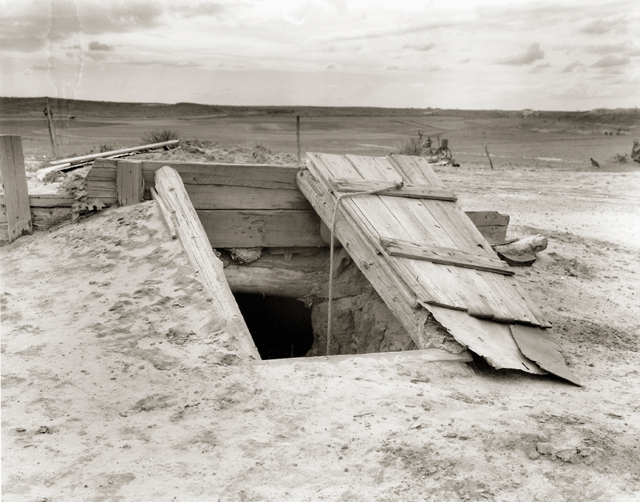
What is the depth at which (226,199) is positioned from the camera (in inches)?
220

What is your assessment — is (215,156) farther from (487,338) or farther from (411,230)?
(487,338)

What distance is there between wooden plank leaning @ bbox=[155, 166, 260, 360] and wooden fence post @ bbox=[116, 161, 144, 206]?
0.58ft

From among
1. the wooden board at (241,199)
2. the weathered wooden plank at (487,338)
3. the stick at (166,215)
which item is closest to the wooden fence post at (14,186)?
the wooden board at (241,199)

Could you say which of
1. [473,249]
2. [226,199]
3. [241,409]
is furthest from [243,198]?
[241,409]

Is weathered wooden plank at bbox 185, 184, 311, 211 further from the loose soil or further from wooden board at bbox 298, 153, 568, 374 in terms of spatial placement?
the loose soil

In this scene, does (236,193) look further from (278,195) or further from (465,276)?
(465,276)

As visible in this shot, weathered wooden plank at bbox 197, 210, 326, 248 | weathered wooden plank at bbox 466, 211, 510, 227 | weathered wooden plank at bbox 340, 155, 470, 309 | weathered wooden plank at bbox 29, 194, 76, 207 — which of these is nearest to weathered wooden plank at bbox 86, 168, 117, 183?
weathered wooden plank at bbox 29, 194, 76, 207

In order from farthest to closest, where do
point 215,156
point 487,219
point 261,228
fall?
point 215,156, point 487,219, point 261,228

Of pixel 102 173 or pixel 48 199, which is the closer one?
pixel 102 173

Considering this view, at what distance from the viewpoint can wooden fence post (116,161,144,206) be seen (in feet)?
17.6

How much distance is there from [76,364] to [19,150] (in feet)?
9.57

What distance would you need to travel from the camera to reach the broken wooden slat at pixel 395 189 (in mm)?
5152

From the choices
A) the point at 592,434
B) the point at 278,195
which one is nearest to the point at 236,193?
the point at 278,195

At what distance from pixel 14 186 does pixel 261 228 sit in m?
2.25
